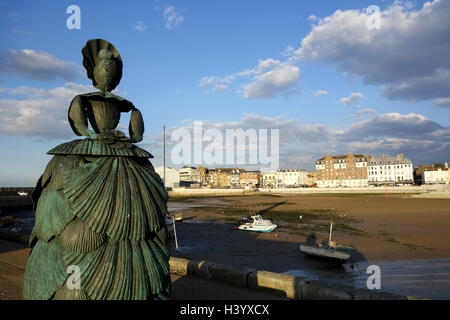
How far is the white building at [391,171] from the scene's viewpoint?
115 metres

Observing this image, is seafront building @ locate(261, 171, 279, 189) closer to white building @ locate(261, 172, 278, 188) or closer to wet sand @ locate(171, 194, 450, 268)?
white building @ locate(261, 172, 278, 188)

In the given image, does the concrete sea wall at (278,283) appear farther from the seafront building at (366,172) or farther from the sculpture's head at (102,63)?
the seafront building at (366,172)

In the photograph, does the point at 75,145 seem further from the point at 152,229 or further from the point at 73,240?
the point at 152,229

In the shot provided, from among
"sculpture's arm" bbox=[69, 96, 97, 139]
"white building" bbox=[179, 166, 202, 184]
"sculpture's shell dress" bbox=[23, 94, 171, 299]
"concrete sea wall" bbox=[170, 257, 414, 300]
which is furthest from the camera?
"white building" bbox=[179, 166, 202, 184]

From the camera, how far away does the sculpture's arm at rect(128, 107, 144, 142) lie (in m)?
4.56

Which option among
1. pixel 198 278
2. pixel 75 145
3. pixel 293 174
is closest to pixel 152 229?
pixel 75 145

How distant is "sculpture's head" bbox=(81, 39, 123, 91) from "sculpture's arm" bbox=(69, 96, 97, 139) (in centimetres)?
44

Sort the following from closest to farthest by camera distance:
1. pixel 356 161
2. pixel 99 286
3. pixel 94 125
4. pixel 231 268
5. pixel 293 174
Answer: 1. pixel 99 286
2. pixel 94 125
3. pixel 231 268
4. pixel 356 161
5. pixel 293 174

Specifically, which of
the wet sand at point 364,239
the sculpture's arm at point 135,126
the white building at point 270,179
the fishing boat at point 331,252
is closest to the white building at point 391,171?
the white building at point 270,179

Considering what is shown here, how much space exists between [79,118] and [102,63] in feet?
2.89

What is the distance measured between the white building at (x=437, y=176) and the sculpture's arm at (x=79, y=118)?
13875cm

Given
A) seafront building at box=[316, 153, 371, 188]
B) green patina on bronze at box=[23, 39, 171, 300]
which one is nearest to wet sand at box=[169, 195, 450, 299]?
green patina on bronze at box=[23, 39, 171, 300]

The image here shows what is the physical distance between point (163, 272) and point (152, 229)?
0.58 metres

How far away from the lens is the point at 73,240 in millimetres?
3596
